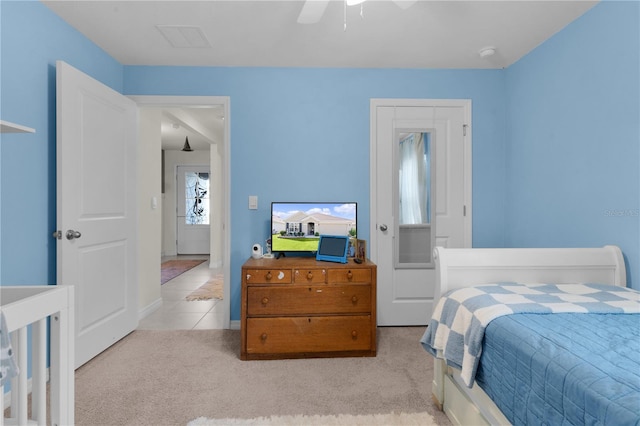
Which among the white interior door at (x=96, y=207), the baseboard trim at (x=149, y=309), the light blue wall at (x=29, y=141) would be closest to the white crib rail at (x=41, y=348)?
the light blue wall at (x=29, y=141)

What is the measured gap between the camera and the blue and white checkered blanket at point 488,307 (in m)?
1.42

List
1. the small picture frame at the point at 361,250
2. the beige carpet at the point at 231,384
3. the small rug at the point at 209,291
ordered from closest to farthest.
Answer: the beige carpet at the point at 231,384, the small picture frame at the point at 361,250, the small rug at the point at 209,291

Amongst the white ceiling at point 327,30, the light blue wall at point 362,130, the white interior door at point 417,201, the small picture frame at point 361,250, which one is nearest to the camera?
the light blue wall at point 362,130

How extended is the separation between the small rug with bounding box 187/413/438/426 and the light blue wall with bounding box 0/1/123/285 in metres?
1.37

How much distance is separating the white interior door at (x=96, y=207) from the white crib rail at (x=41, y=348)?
107 centimetres

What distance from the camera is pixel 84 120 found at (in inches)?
96.3

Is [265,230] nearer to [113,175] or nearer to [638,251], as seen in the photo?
[113,175]

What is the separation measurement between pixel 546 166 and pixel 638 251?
36.3 inches

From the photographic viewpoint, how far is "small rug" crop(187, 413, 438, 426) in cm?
179

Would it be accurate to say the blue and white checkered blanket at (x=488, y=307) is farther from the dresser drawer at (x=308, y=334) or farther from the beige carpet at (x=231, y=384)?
the dresser drawer at (x=308, y=334)

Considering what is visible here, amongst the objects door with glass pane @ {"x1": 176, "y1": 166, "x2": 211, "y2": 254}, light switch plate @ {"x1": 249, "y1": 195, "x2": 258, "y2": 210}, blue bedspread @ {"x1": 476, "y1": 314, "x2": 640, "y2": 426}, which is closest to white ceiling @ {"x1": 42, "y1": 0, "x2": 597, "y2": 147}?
light switch plate @ {"x1": 249, "y1": 195, "x2": 258, "y2": 210}

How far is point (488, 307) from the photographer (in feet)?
4.78

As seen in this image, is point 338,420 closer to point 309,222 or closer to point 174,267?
point 309,222

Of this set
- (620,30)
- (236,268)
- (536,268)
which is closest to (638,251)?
(536,268)
